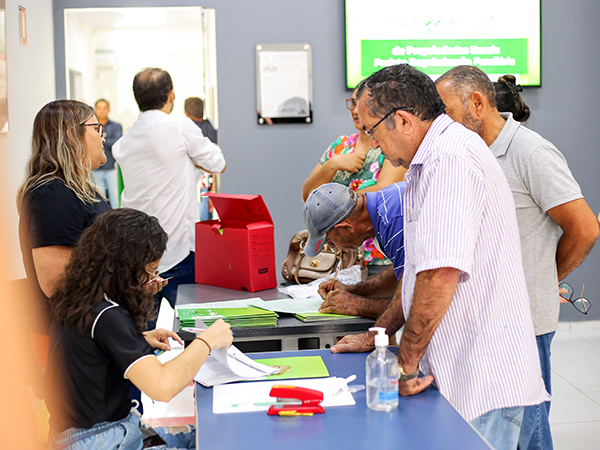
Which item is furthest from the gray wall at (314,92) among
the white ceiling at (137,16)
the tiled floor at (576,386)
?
the tiled floor at (576,386)

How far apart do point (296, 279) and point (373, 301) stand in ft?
2.36

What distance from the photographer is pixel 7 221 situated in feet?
0.72

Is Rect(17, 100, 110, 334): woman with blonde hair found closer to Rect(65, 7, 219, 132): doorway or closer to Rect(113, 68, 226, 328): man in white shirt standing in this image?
Rect(113, 68, 226, 328): man in white shirt standing

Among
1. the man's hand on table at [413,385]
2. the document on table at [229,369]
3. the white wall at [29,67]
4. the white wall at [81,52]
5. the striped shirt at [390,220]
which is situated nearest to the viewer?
the man's hand on table at [413,385]

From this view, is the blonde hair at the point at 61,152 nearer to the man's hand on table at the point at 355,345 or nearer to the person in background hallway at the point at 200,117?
the man's hand on table at the point at 355,345

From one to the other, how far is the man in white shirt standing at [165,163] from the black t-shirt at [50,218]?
1.04 m

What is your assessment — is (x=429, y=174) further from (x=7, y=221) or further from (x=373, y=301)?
(x=7, y=221)

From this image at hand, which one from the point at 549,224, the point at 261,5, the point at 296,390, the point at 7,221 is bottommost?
the point at 296,390

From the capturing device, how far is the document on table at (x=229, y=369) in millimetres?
1511

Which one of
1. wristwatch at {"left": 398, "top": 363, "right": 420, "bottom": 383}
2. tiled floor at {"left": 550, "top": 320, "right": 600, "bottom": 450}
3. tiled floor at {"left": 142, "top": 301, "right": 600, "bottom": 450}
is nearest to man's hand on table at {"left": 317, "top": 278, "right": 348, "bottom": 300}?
wristwatch at {"left": 398, "top": 363, "right": 420, "bottom": 383}

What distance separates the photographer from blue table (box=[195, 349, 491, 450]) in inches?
45.1

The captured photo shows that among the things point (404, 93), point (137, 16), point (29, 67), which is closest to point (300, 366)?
point (404, 93)

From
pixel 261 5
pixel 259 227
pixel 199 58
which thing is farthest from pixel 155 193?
pixel 199 58

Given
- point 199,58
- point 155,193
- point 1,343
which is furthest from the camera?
point 199,58
